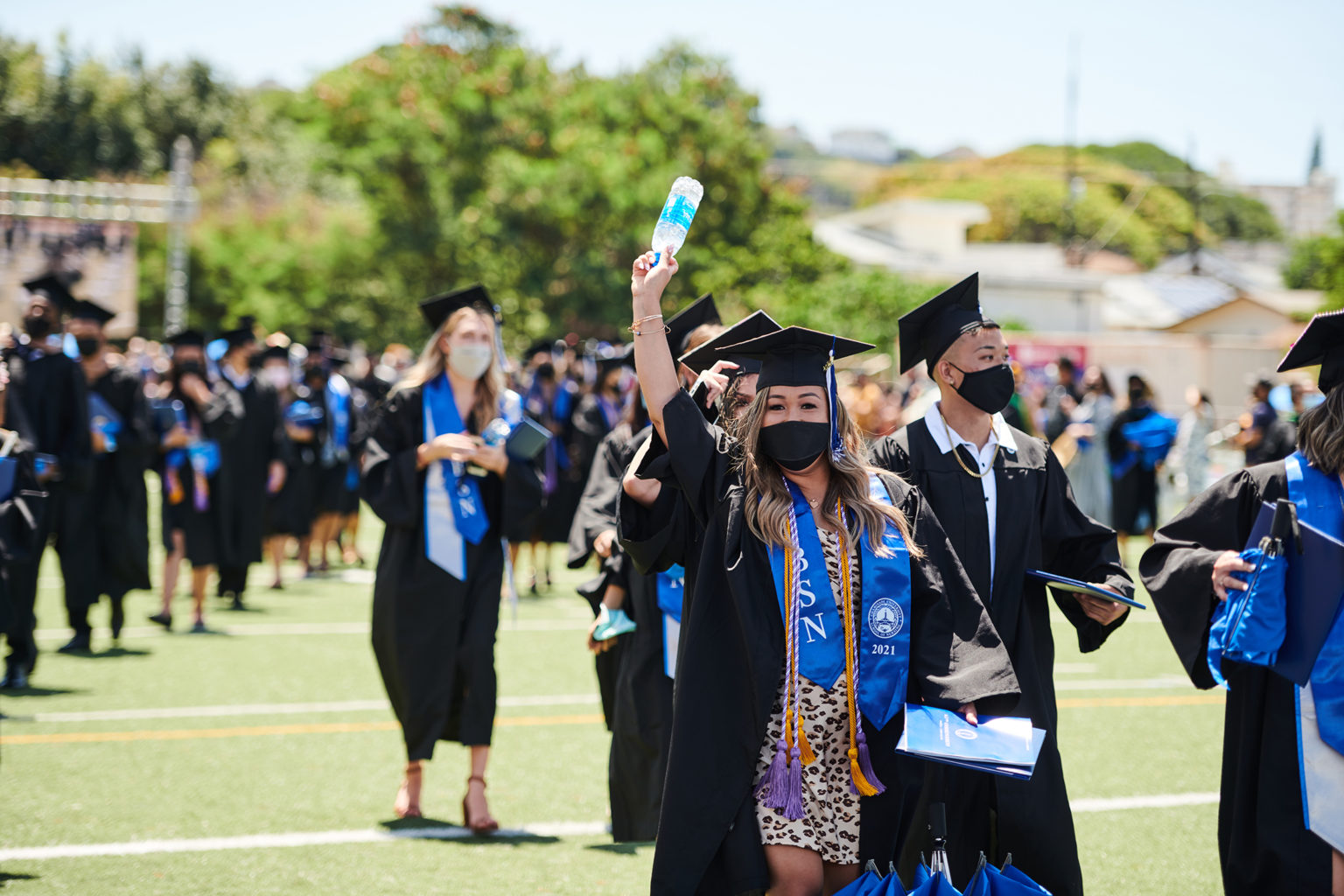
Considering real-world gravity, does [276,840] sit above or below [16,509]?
below

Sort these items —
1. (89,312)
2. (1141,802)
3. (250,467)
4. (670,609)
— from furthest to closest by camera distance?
(250,467) → (89,312) → (1141,802) → (670,609)

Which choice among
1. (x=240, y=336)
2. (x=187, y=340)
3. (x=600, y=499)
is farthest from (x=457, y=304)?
(x=240, y=336)

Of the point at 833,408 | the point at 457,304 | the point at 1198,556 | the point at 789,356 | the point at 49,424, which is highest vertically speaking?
the point at 457,304

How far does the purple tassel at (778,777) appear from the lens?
3459 mm

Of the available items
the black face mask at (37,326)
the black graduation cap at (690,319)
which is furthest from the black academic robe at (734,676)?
the black face mask at (37,326)

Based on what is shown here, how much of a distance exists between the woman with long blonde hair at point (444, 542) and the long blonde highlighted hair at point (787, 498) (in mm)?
2713

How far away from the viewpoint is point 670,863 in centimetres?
345

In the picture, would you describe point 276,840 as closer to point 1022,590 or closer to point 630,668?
point 630,668

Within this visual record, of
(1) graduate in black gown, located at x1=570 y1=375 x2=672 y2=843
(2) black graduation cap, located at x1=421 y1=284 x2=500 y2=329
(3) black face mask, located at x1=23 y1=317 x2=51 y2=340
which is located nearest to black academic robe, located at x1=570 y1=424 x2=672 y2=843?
(1) graduate in black gown, located at x1=570 y1=375 x2=672 y2=843

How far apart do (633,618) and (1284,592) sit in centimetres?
257

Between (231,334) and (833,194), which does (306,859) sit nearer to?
(231,334)

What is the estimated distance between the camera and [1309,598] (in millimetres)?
3869

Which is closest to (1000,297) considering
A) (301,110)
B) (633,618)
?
(301,110)

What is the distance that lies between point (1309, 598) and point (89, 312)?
797 cm
